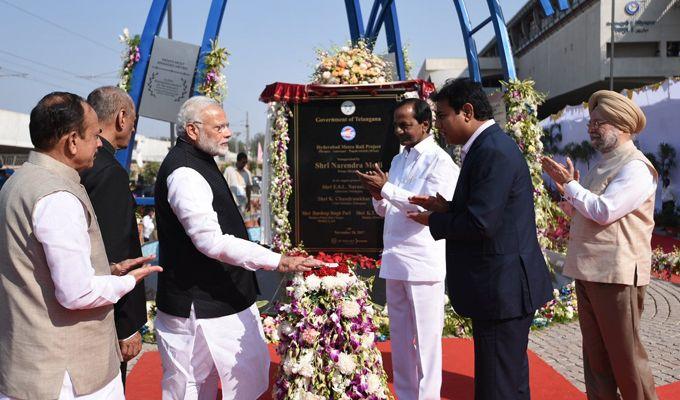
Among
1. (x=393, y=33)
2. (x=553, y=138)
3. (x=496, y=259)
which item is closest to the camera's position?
(x=496, y=259)

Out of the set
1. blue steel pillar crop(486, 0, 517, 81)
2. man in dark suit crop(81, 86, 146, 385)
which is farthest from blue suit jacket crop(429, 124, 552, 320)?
blue steel pillar crop(486, 0, 517, 81)

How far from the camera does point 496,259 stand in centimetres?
269

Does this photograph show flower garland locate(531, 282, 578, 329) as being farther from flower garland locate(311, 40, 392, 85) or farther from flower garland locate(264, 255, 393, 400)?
flower garland locate(264, 255, 393, 400)

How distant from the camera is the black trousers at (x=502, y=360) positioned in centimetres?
268

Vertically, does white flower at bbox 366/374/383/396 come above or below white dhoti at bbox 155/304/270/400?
below

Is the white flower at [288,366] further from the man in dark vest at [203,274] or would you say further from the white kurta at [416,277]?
the white kurta at [416,277]

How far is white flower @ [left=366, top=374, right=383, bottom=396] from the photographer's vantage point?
3367 millimetres

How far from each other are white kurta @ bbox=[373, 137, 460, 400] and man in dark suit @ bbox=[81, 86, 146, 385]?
1541 mm

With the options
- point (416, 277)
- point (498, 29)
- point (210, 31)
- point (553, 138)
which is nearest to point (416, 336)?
point (416, 277)

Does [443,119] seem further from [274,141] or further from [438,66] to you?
[438,66]

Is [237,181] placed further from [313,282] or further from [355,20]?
[313,282]

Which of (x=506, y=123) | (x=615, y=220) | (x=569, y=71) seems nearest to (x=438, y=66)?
(x=569, y=71)

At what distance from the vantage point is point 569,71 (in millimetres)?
38094

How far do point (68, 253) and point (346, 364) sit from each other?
175 centimetres
